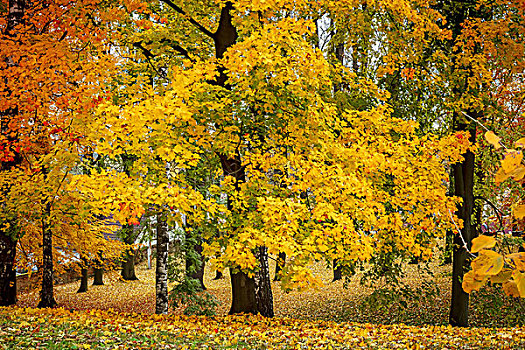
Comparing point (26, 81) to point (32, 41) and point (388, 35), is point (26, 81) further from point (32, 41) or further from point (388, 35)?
point (388, 35)

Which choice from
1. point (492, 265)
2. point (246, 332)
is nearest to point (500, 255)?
point (492, 265)

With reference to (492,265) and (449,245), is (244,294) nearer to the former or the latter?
(449,245)

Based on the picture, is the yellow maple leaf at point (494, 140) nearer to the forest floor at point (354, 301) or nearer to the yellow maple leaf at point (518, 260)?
the yellow maple leaf at point (518, 260)

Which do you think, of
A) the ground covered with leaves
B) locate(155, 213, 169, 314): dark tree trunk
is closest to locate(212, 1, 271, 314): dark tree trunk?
the ground covered with leaves

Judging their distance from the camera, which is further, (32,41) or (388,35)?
(388,35)

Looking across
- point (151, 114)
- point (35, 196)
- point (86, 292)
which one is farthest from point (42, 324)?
point (86, 292)

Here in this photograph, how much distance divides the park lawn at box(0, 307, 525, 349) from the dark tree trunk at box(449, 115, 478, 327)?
1841mm

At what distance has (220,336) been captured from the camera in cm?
669

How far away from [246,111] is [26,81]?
430cm

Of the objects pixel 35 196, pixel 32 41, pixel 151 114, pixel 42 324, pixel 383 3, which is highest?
pixel 383 3

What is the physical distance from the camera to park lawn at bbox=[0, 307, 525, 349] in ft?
18.4

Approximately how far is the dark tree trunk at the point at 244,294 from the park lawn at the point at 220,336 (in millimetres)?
784

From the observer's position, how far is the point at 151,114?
6.23 m

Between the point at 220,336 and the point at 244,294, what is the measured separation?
2.47 meters
